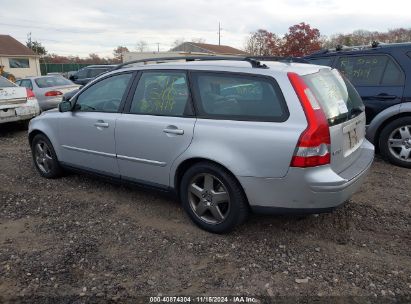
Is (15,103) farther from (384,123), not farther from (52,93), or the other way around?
(384,123)

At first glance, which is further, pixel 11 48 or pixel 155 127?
pixel 11 48

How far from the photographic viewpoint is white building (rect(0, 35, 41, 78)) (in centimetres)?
3909

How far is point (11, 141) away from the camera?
26.3 feet

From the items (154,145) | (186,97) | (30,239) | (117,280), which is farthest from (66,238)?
(186,97)

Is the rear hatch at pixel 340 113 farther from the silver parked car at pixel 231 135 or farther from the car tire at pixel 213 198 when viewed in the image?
the car tire at pixel 213 198

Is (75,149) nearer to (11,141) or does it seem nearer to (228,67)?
(228,67)

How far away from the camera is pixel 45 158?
5281 millimetres

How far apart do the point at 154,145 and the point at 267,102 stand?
124 centimetres

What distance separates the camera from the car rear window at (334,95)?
3205mm

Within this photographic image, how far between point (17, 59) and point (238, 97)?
42994mm

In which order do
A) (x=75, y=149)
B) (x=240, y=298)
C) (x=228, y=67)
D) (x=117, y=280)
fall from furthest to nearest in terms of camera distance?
(x=75, y=149) < (x=228, y=67) < (x=117, y=280) < (x=240, y=298)

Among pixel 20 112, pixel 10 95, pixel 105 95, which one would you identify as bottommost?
pixel 20 112

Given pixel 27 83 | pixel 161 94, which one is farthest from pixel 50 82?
pixel 161 94

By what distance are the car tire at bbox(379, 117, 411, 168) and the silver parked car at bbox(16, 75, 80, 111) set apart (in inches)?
371
